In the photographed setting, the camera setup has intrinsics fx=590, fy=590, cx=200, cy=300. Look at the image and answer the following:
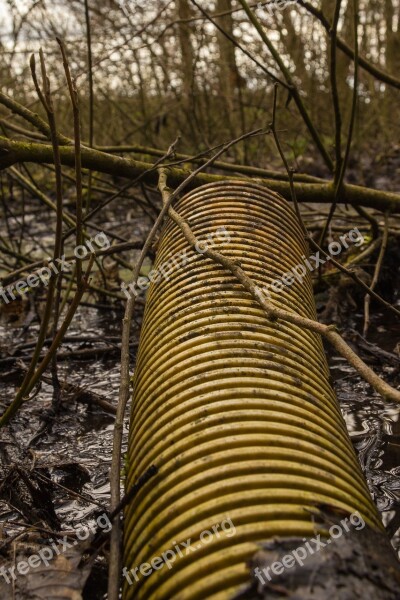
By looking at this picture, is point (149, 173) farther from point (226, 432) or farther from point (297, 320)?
point (226, 432)

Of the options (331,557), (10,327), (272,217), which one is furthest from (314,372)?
(10,327)

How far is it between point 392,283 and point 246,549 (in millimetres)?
2947

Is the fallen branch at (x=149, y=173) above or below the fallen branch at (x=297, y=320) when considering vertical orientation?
above

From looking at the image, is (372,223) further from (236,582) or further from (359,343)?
(236,582)

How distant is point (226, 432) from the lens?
1396mm

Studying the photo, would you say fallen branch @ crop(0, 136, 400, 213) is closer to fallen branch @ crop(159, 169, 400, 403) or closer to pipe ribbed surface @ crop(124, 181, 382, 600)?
fallen branch @ crop(159, 169, 400, 403)

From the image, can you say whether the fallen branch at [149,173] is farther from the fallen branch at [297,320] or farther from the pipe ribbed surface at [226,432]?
the pipe ribbed surface at [226,432]

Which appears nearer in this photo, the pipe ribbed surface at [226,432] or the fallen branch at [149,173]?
the pipe ribbed surface at [226,432]

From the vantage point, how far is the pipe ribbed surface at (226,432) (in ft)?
3.93

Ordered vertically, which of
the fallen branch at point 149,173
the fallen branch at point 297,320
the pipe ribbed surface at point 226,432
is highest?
the fallen branch at point 149,173

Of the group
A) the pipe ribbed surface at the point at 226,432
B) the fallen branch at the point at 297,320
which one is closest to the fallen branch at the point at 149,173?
the fallen branch at the point at 297,320

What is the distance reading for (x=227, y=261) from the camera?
1926 mm

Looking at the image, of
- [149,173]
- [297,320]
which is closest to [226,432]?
[297,320]

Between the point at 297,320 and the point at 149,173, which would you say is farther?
the point at 149,173
